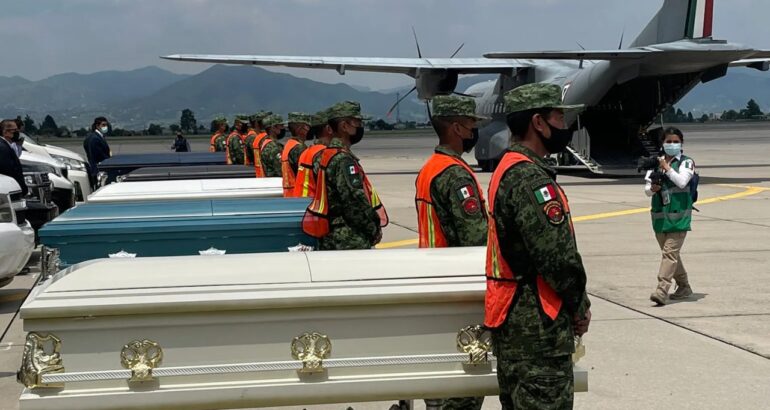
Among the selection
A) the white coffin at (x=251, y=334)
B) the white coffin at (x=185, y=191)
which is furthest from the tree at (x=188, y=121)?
the white coffin at (x=251, y=334)

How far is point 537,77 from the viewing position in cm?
2889

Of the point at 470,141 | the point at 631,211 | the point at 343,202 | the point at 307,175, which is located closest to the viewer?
the point at 470,141

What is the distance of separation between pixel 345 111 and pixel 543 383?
10.9ft

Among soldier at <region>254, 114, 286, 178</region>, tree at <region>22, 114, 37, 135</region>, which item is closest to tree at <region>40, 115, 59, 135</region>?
tree at <region>22, 114, 37, 135</region>

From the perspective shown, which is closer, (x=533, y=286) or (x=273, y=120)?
(x=533, y=286)

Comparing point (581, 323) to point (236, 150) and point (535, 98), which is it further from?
point (236, 150)

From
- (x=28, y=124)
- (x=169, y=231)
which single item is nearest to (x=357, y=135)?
(x=169, y=231)

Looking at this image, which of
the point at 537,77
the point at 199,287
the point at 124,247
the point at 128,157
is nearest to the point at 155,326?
the point at 199,287

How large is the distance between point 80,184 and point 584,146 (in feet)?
47.3

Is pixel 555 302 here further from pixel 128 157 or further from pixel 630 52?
pixel 630 52

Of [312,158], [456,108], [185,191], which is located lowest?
[185,191]

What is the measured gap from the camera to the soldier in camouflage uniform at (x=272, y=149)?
1209 cm

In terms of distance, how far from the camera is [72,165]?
59.9 ft

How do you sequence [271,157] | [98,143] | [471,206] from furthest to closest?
1. [98,143]
2. [271,157]
3. [471,206]
